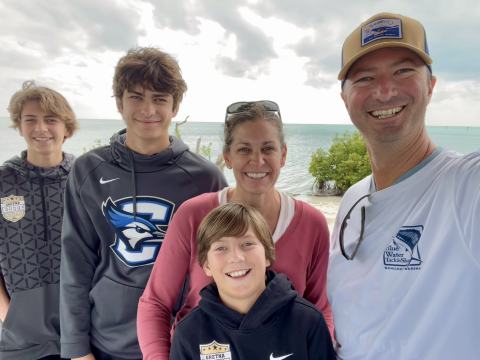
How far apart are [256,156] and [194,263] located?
0.49 m

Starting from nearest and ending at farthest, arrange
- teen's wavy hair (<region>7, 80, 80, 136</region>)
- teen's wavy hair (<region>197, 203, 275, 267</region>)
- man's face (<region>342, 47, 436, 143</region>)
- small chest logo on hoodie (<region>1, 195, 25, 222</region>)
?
man's face (<region>342, 47, 436, 143</region>)
teen's wavy hair (<region>197, 203, 275, 267</region>)
small chest logo on hoodie (<region>1, 195, 25, 222</region>)
teen's wavy hair (<region>7, 80, 80, 136</region>)

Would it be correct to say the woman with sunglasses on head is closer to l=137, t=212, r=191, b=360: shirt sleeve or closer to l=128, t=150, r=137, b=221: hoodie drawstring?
l=137, t=212, r=191, b=360: shirt sleeve

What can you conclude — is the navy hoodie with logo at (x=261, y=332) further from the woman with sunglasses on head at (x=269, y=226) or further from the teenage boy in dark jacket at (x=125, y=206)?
the teenage boy in dark jacket at (x=125, y=206)

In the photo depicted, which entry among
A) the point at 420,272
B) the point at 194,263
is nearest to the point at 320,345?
the point at 420,272

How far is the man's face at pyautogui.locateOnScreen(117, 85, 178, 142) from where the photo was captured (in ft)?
4.80

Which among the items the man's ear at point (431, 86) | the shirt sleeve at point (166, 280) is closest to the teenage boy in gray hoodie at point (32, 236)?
the shirt sleeve at point (166, 280)

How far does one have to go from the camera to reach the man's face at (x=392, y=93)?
1.00 m

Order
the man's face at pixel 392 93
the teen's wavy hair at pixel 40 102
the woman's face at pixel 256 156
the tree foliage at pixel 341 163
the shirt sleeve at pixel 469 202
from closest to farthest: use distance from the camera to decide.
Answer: the shirt sleeve at pixel 469 202 < the man's face at pixel 392 93 < the woman's face at pixel 256 156 < the teen's wavy hair at pixel 40 102 < the tree foliage at pixel 341 163

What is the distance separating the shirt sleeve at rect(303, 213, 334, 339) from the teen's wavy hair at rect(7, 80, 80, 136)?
1656 millimetres

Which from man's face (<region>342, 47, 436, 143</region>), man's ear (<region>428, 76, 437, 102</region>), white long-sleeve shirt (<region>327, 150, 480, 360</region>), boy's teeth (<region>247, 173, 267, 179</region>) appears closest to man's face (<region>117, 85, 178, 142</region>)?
boy's teeth (<region>247, 173, 267, 179</region>)

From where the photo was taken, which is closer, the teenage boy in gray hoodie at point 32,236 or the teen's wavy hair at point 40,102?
the teenage boy in gray hoodie at point 32,236

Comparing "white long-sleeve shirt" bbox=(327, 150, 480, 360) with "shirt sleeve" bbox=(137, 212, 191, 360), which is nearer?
"white long-sleeve shirt" bbox=(327, 150, 480, 360)

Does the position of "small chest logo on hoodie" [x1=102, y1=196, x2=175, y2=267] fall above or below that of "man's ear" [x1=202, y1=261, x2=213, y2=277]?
above

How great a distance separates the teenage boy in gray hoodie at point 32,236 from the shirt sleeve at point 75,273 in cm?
33
